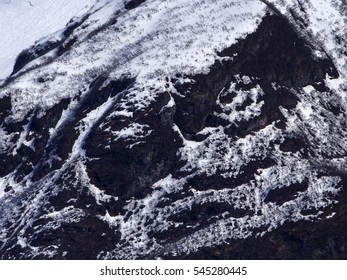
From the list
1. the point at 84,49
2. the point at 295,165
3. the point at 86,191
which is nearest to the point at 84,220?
the point at 86,191

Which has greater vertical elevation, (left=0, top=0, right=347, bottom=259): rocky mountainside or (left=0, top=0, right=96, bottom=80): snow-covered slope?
(left=0, top=0, right=347, bottom=259): rocky mountainside

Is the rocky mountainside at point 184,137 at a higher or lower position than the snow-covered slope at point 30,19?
higher

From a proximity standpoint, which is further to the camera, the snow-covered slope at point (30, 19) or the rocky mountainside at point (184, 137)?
the snow-covered slope at point (30, 19)

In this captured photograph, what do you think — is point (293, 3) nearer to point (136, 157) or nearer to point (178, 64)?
point (178, 64)

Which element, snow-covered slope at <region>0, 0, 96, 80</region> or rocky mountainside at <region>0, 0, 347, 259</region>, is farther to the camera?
snow-covered slope at <region>0, 0, 96, 80</region>

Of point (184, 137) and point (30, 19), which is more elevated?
point (184, 137)
